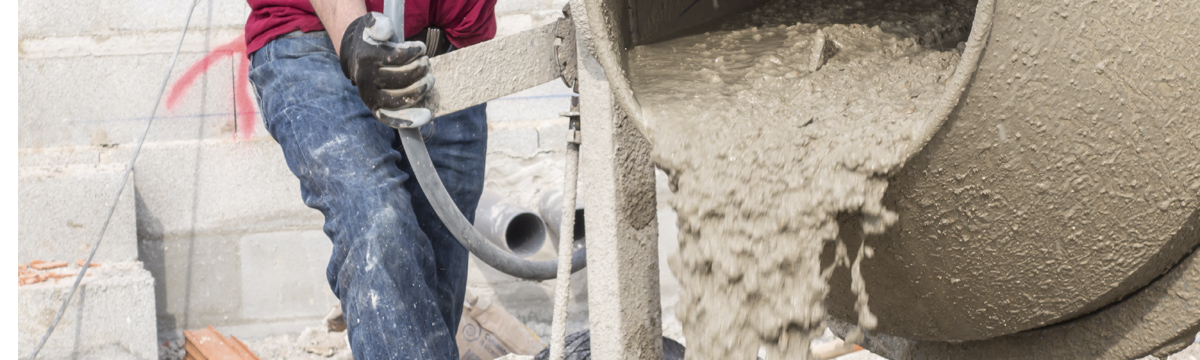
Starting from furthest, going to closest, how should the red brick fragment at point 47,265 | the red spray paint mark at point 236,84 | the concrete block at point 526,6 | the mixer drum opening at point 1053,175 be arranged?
the concrete block at point 526,6 < the red spray paint mark at point 236,84 < the red brick fragment at point 47,265 < the mixer drum opening at point 1053,175

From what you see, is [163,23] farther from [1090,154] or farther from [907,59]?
[1090,154]

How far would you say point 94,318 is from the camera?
104 inches

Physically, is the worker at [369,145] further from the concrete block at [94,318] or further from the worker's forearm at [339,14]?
the concrete block at [94,318]

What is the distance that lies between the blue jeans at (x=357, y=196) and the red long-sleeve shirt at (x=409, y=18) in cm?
3

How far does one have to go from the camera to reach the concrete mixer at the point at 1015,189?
96 cm

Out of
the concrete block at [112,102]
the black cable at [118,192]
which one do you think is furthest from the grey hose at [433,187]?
the concrete block at [112,102]

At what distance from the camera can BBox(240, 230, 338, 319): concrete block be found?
3.14 metres

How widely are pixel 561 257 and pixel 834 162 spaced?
2.19 feet

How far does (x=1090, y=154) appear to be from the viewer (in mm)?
1013

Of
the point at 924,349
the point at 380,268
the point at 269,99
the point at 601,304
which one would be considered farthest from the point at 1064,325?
the point at 269,99

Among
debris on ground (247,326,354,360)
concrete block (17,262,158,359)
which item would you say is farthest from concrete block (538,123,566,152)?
concrete block (17,262,158,359)

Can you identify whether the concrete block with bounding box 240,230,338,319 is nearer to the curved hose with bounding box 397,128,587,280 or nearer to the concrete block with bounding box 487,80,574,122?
the concrete block with bounding box 487,80,574,122

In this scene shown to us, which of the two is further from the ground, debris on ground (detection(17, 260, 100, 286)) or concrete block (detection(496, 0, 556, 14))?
concrete block (detection(496, 0, 556, 14))

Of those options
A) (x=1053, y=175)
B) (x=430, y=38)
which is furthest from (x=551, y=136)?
(x=1053, y=175)
